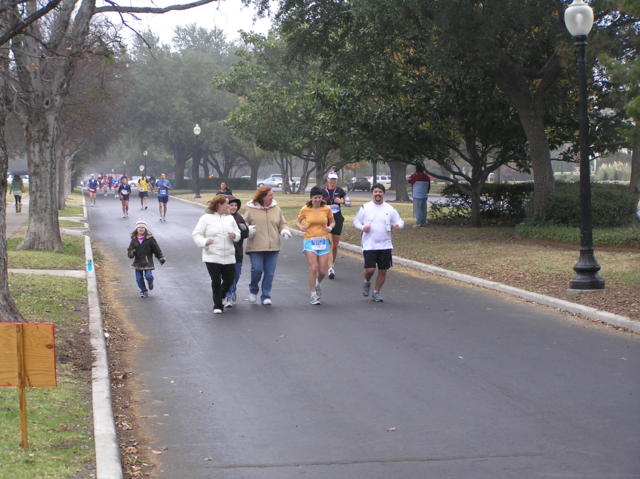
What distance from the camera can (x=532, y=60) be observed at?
23438 millimetres

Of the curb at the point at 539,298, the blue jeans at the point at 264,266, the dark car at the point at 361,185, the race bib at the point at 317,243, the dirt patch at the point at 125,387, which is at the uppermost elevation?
the dark car at the point at 361,185

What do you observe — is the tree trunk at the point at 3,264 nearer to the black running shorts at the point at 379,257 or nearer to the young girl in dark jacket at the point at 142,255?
the young girl in dark jacket at the point at 142,255

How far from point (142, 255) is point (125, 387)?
6.28m

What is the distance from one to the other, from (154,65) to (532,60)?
193 ft

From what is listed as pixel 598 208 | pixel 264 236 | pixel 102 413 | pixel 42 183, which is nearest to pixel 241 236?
pixel 264 236

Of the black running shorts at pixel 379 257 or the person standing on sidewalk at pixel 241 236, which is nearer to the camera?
the person standing on sidewalk at pixel 241 236

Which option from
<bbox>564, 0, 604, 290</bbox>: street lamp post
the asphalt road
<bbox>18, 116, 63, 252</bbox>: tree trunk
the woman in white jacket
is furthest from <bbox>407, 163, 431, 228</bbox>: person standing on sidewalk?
the woman in white jacket

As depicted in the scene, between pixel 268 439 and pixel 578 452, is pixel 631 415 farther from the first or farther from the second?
pixel 268 439

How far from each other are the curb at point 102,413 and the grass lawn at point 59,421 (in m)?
0.06

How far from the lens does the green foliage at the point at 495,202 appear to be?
27094mm

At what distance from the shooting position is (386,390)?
26.3 ft

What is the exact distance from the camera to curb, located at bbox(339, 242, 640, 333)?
11352 mm

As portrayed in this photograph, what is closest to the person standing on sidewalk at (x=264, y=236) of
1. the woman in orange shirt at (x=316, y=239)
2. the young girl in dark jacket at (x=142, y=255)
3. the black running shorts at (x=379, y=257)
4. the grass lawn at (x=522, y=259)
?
the woman in orange shirt at (x=316, y=239)

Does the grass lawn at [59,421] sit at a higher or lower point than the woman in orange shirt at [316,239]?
lower
